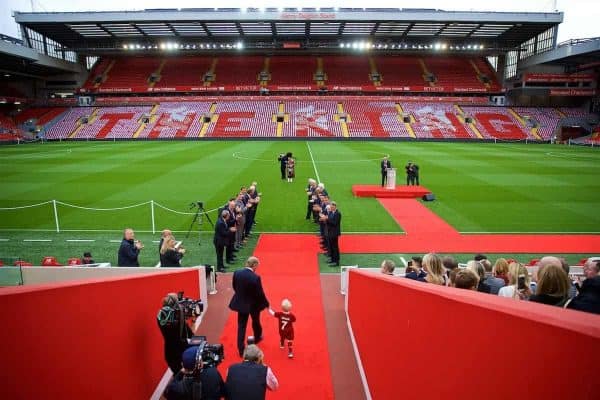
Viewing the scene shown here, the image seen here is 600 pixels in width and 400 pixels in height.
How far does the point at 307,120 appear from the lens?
56.4 m

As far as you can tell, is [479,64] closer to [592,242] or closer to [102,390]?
[592,242]

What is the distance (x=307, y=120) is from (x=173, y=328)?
53.3 m

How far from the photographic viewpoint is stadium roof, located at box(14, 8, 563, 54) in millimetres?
51219

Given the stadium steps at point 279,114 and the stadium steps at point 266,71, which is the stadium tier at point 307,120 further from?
the stadium steps at point 266,71

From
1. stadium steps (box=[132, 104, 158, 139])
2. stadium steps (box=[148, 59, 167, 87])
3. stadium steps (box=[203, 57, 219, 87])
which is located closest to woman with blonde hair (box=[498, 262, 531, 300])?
stadium steps (box=[132, 104, 158, 139])

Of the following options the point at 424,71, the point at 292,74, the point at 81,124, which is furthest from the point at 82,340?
the point at 424,71

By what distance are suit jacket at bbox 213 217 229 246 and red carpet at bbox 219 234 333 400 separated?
3.98ft

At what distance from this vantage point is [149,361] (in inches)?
202

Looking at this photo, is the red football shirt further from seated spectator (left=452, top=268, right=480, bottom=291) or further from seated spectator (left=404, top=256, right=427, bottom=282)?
seated spectator (left=452, top=268, right=480, bottom=291)

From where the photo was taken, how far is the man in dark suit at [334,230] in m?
10.4

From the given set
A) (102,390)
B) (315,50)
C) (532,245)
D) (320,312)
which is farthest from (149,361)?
(315,50)

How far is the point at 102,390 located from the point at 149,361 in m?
1.17

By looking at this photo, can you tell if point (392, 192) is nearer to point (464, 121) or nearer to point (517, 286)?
point (517, 286)

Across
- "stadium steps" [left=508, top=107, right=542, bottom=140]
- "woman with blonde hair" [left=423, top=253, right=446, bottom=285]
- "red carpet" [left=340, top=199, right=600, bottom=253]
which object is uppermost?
"stadium steps" [left=508, top=107, right=542, bottom=140]
